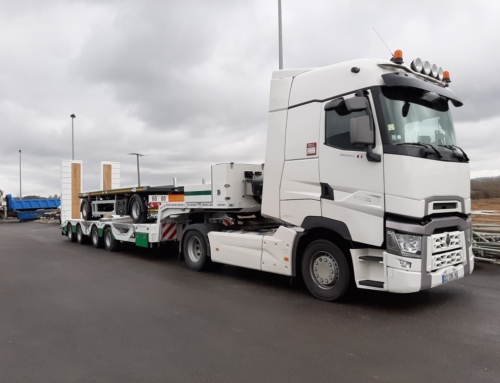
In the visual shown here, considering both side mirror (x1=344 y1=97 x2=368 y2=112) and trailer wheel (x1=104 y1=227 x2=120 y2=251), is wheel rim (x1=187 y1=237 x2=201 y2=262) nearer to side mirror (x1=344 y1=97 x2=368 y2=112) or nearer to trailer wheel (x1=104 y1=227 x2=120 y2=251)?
trailer wheel (x1=104 y1=227 x2=120 y2=251)

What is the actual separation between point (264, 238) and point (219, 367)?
3.49 meters

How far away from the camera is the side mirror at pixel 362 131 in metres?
5.48

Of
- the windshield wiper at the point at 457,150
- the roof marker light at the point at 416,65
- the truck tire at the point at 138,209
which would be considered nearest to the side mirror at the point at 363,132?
the windshield wiper at the point at 457,150

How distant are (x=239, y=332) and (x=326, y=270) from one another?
6.36 feet

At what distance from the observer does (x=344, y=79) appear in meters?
6.10

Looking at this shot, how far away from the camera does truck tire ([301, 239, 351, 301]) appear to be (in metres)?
6.01

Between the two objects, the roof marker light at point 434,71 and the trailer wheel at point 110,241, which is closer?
the roof marker light at point 434,71

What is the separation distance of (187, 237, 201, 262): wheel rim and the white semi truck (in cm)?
172

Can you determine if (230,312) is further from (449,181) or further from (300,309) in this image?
(449,181)

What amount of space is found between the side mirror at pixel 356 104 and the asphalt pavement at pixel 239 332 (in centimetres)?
278

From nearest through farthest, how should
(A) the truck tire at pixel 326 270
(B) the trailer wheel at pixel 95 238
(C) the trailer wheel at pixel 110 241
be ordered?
(A) the truck tire at pixel 326 270 < (C) the trailer wheel at pixel 110 241 < (B) the trailer wheel at pixel 95 238

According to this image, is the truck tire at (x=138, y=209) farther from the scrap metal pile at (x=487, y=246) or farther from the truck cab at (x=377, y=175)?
the scrap metal pile at (x=487, y=246)

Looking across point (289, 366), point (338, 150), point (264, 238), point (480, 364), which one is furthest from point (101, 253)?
point (480, 364)

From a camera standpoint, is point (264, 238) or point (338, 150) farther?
point (264, 238)
